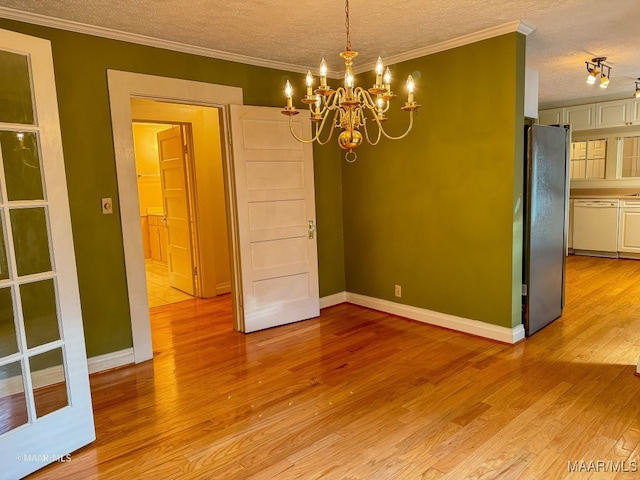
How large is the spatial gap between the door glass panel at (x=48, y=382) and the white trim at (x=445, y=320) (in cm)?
300

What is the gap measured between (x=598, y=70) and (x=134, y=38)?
4442mm

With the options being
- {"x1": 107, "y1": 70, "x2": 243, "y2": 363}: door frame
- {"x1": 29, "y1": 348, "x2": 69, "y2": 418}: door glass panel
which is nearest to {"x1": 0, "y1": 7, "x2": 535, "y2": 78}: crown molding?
{"x1": 107, "y1": 70, "x2": 243, "y2": 363}: door frame

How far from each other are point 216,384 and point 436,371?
1.56 metres

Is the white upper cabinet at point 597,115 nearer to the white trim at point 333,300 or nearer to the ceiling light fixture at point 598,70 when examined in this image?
the ceiling light fixture at point 598,70

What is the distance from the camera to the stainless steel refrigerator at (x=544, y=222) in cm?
361

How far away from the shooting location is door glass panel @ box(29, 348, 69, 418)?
218cm

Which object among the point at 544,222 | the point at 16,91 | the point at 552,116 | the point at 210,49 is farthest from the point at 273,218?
the point at 552,116

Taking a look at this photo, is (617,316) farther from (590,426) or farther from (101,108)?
(101,108)

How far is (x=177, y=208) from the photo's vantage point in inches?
226

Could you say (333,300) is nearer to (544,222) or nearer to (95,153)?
(544,222)

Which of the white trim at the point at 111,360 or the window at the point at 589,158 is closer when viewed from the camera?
the white trim at the point at 111,360

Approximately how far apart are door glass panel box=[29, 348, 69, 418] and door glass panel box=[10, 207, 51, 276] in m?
0.44

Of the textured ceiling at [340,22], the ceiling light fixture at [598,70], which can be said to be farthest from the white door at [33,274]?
the ceiling light fixture at [598,70]

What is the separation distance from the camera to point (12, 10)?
2744 millimetres
